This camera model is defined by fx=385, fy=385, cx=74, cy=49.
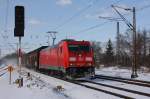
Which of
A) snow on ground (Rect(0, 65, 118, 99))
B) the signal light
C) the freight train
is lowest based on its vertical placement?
snow on ground (Rect(0, 65, 118, 99))

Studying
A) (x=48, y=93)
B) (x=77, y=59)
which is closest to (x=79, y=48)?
(x=77, y=59)

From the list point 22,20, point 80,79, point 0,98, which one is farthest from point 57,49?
point 0,98

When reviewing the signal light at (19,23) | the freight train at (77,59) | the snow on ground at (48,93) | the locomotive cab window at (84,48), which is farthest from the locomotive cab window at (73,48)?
the signal light at (19,23)

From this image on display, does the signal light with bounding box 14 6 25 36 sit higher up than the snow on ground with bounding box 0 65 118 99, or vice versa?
the signal light with bounding box 14 6 25 36

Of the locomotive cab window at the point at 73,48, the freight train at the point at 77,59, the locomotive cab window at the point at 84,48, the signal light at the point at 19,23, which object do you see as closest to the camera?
the signal light at the point at 19,23

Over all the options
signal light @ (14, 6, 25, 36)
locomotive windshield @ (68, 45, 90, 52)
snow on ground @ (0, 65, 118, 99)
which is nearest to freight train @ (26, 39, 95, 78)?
locomotive windshield @ (68, 45, 90, 52)

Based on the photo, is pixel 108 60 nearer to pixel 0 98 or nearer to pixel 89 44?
pixel 89 44

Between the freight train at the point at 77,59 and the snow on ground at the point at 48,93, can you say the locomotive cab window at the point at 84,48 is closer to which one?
the freight train at the point at 77,59

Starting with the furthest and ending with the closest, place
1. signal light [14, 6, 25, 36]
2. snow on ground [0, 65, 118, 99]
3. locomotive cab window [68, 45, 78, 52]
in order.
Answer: locomotive cab window [68, 45, 78, 52]
signal light [14, 6, 25, 36]
snow on ground [0, 65, 118, 99]

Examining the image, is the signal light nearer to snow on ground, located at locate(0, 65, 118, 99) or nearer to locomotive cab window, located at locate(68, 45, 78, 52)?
snow on ground, located at locate(0, 65, 118, 99)

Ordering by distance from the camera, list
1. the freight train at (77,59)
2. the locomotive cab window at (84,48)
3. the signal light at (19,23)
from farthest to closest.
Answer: the locomotive cab window at (84,48) < the freight train at (77,59) < the signal light at (19,23)

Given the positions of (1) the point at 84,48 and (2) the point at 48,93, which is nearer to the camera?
(2) the point at 48,93

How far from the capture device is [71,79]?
101 feet

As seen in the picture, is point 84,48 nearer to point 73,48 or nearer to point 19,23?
point 73,48
